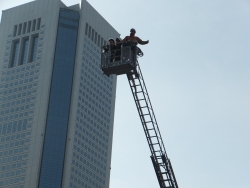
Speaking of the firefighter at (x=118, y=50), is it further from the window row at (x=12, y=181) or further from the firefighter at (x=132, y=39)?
the window row at (x=12, y=181)

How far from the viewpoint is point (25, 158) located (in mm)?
198875

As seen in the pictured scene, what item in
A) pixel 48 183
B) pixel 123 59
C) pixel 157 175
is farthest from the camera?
pixel 48 183

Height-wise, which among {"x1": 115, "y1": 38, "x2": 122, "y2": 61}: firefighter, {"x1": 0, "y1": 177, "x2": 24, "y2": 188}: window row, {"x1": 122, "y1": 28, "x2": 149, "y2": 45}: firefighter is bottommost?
{"x1": 115, "y1": 38, "x2": 122, "y2": 61}: firefighter

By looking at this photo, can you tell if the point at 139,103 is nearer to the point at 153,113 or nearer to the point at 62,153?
the point at 153,113

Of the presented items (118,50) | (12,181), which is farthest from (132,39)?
(12,181)

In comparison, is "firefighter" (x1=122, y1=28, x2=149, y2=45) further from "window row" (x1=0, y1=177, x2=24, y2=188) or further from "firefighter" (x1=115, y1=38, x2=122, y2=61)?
"window row" (x1=0, y1=177, x2=24, y2=188)

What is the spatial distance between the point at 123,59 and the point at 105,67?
7.53ft

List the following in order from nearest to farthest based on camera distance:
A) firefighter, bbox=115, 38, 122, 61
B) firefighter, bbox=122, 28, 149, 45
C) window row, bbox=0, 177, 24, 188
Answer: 1. firefighter, bbox=115, 38, 122, 61
2. firefighter, bbox=122, 28, 149, 45
3. window row, bbox=0, 177, 24, 188

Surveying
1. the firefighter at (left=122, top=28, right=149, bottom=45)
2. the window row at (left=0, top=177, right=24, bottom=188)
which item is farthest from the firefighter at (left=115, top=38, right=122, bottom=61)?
the window row at (left=0, top=177, right=24, bottom=188)

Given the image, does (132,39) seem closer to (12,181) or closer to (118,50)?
(118,50)

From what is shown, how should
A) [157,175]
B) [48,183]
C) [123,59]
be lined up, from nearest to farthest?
[123,59], [157,175], [48,183]

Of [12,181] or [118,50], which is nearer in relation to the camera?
[118,50]

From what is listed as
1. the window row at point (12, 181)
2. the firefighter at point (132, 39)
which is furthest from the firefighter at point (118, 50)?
the window row at point (12, 181)

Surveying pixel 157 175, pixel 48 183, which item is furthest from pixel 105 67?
pixel 48 183
